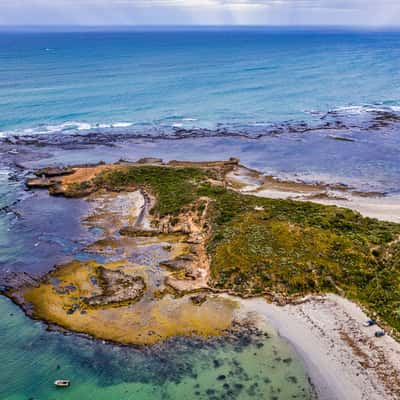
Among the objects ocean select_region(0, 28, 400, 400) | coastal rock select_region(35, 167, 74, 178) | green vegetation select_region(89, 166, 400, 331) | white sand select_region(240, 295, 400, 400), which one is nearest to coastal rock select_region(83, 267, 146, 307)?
ocean select_region(0, 28, 400, 400)

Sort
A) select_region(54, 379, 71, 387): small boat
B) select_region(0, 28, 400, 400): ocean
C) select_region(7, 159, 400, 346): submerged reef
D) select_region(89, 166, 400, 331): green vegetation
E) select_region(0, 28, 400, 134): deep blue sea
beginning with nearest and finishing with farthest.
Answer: select_region(54, 379, 71, 387): small boat < select_region(0, 28, 400, 400): ocean < select_region(7, 159, 400, 346): submerged reef < select_region(89, 166, 400, 331): green vegetation < select_region(0, 28, 400, 134): deep blue sea

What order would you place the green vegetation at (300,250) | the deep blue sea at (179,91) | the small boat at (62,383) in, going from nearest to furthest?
the small boat at (62,383), the green vegetation at (300,250), the deep blue sea at (179,91)

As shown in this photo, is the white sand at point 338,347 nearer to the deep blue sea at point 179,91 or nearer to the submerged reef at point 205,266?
the submerged reef at point 205,266

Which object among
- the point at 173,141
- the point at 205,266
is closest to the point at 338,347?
the point at 205,266

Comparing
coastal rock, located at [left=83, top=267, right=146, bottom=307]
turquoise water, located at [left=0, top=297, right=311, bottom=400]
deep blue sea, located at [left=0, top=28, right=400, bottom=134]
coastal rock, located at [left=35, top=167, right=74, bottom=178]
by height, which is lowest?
turquoise water, located at [left=0, top=297, right=311, bottom=400]

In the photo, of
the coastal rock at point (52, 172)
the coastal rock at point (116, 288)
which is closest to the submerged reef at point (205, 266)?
the coastal rock at point (116, 288)

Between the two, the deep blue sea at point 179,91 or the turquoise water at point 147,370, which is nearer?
the turquoise water at point 147,370

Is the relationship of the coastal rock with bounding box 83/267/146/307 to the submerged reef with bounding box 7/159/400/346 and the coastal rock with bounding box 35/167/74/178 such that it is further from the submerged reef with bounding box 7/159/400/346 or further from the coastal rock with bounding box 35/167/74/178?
the coastal rock with bounding box 35/167/74/178
